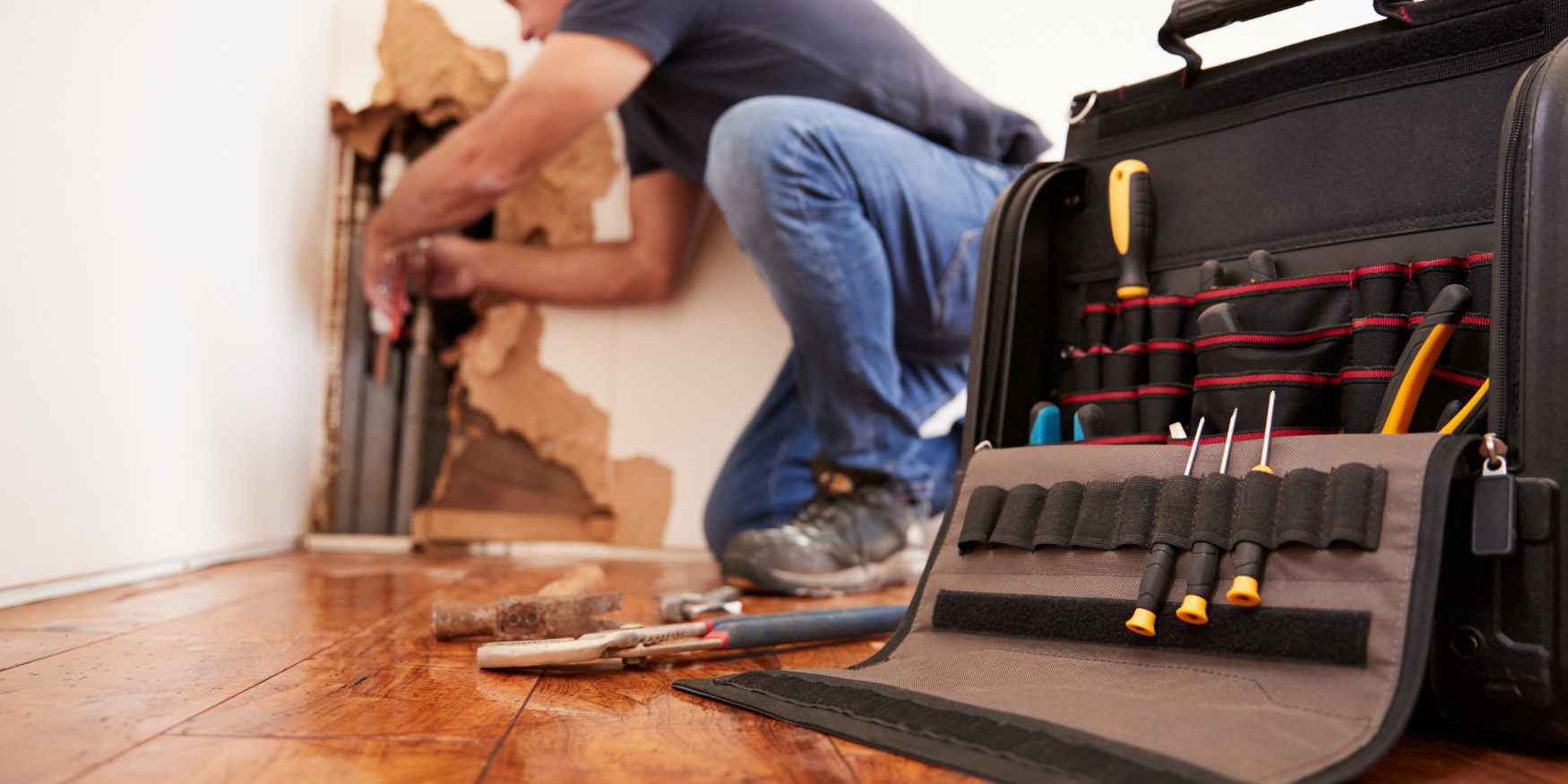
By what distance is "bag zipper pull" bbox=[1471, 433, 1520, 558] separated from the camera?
23.8 inches

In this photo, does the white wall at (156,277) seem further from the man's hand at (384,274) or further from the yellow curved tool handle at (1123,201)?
the yellow curved tool handle at (1123,201)

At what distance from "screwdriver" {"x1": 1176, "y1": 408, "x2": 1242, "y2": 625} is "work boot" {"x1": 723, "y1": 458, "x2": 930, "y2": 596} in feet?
2.69

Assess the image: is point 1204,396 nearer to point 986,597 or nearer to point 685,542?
point 986,597

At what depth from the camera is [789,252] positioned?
5.15 feet

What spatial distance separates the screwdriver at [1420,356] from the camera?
2.40ft

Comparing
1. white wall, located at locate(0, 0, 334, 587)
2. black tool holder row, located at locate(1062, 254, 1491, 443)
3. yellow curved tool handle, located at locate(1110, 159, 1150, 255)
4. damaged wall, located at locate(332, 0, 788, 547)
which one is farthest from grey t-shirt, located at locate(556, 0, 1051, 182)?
black tool holder row, located at locate(1062, 254, 1491, 443)

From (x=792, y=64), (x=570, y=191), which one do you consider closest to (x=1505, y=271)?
(x=792, y=64)

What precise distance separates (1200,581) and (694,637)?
0.49m

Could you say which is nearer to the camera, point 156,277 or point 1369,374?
point 1369,374

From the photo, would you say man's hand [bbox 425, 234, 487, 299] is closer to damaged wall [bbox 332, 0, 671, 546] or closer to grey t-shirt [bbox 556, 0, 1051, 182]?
damaged wall [bbox 332, 0, 671, 546]

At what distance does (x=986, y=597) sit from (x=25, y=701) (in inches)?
30.4

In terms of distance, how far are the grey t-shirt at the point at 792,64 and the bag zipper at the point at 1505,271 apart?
124 cm

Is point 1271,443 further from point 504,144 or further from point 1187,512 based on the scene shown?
point 504,144

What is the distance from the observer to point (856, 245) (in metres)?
1.61
